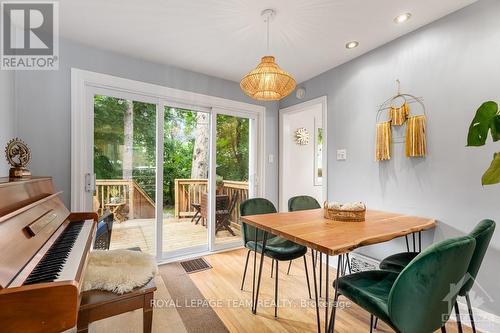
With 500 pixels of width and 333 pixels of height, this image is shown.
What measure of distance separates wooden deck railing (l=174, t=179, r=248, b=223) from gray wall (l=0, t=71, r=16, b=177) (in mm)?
1613

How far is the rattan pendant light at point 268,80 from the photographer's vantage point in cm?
178

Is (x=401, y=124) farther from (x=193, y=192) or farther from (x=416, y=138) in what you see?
(x=193, y=192)

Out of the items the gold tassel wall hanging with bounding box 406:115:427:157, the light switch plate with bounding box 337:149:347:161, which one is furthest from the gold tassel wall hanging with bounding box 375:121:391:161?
the light switch plate with bounding box 337:149:347:161

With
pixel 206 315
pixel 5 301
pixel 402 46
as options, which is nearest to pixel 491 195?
pixel 402 46

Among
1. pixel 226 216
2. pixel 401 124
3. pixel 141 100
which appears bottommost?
pixel 226 216

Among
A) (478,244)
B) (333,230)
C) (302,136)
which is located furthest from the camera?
(302,136)

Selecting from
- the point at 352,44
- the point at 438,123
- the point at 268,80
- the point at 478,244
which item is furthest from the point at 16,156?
the point at 438,123

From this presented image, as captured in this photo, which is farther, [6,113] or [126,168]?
[126,168]

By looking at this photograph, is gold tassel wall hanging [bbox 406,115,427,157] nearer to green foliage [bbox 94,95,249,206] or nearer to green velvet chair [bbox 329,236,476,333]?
green velvet chair [bbox 329,236,476,333]

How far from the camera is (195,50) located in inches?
103

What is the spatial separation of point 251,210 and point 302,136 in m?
2.60

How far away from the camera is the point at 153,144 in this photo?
2.92 m

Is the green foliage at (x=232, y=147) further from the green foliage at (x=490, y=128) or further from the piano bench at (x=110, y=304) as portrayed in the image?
the green foliage at (x=490, y=128)

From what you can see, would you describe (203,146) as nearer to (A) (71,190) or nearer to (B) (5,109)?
(A) (71,190)
